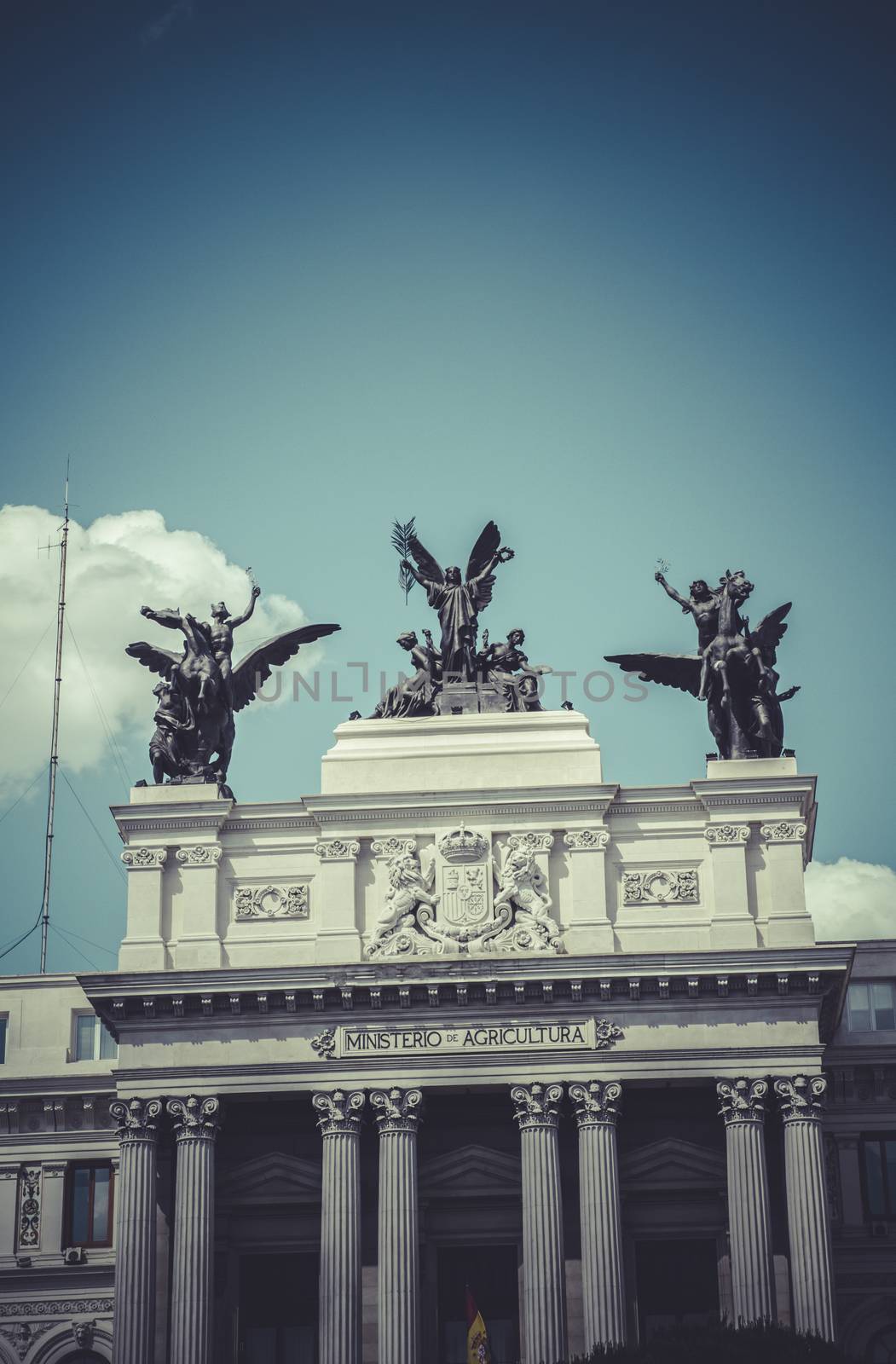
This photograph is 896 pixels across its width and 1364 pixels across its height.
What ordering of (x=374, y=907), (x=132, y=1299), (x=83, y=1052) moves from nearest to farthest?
(x=132, y=1299) → (x=374, y=907) → (x=83, y=1052)

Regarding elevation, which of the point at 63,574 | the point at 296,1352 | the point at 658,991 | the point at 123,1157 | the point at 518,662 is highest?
the point at 63,574

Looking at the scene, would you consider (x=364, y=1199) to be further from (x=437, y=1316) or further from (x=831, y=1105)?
(x=831, y=1105)

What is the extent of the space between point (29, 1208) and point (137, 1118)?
23.7ft

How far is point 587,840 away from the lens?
60.0 m

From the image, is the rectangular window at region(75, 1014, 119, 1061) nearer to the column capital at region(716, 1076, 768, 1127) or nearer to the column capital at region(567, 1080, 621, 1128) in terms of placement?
the column capital at region(567, 1080, 621, 1128)

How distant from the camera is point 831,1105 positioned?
62.1 metres

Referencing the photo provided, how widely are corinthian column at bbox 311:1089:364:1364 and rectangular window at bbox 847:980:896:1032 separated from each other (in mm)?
14557

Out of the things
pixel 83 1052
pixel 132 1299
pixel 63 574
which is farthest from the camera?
pixel 63 574

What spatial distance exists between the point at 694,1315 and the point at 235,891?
1540 cm

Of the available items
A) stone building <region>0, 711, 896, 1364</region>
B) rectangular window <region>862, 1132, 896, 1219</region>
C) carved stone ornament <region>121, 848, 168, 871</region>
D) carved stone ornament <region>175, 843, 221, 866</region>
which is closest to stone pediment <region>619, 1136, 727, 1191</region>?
stone building <region>0, 711, 896, 1364</region>

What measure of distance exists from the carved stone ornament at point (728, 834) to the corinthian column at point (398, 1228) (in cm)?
973

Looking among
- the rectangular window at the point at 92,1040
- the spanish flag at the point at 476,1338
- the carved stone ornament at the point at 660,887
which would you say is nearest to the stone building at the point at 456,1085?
the carved stone ornament at the point at 660,887

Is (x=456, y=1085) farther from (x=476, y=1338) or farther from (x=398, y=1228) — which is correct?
(x=476, y=1338)

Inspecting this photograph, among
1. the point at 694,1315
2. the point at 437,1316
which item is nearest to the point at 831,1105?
the point at 694,1315
